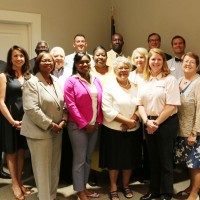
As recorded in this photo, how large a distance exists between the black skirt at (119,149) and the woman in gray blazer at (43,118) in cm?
47

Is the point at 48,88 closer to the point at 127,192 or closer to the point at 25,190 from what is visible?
the point at 25,190

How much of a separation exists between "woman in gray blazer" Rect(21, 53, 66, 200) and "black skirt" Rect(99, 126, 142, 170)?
472 millimetres

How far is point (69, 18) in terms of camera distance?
4.44 m

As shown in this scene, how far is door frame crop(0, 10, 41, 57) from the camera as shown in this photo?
3803 millimetres

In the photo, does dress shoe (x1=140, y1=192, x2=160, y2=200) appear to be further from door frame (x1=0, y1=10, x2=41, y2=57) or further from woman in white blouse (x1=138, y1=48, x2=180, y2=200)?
door frame (x1=0, y1=10, x2=41, y2=57)

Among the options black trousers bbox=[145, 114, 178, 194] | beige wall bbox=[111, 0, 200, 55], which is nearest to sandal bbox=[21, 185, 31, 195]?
black trousers bbox=[145, 114, 178, 194]

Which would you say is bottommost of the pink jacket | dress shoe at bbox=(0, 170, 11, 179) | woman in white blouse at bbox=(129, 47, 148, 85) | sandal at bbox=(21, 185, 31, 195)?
sandal at bbox=(21, 185, 31, 195)

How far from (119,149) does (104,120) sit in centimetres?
30

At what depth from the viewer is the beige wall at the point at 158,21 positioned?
3822 millimetres

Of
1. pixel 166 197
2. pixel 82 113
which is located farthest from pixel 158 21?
pixel 166 197

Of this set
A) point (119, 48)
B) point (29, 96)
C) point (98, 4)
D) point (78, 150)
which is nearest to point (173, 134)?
point (78, 150)

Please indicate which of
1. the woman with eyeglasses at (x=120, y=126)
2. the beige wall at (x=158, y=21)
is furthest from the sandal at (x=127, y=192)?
the beige wall at (x=158, y=21)

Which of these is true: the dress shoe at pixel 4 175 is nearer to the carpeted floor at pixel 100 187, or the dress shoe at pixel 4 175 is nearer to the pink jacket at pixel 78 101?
the carpeted floor at pixel 100 187

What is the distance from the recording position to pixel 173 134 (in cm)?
261
